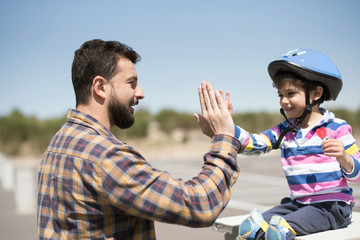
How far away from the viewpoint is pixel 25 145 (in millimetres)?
29906

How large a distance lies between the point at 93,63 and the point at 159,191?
917mm

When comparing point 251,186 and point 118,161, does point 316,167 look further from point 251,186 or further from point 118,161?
point 251,186

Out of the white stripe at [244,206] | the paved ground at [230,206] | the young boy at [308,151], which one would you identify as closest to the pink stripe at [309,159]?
the young boy at [308,151]

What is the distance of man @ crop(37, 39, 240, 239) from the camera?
189cm

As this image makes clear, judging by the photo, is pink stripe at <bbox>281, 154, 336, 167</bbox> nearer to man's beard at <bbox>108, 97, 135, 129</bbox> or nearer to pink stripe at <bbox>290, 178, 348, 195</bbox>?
pink stripe at <bbox>290, 178, 348, 195</bbox>

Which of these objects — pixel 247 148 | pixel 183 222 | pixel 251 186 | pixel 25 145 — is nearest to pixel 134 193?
pixel 183 222

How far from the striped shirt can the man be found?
92cm

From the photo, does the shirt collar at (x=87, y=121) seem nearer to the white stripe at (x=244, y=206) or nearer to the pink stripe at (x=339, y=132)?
the pink stripe at (x=339, y=132)

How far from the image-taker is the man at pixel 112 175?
1889mm

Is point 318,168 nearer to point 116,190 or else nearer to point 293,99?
point 293,99

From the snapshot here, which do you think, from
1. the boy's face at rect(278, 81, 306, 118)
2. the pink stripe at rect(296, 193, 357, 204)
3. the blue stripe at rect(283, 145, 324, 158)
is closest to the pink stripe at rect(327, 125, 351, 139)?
the blue stripe at rect(283, 145, 324, 158)

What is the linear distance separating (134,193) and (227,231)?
169cm

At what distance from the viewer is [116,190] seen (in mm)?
1857

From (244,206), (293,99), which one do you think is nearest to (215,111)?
(293,99)
